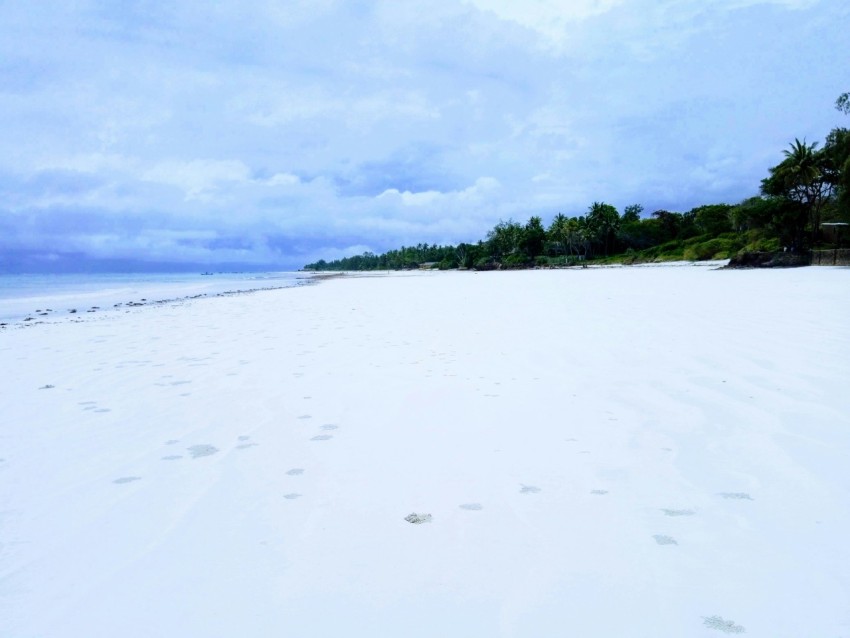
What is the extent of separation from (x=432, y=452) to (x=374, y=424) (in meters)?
0.82

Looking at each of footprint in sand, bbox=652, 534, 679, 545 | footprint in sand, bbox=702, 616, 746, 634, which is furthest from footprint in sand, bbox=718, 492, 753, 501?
footprint in sand, bbox=702, 616, 746, 634

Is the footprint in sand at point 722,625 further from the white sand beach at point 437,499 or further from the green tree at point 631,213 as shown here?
the green tree at point 631,213

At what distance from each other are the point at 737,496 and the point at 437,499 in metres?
1.60

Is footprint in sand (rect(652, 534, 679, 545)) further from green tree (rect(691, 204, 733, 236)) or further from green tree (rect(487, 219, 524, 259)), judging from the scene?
green tree (rect(487, 219, 524, 259))

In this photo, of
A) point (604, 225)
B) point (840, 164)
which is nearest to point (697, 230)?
point (604, 225)

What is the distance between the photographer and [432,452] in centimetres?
363

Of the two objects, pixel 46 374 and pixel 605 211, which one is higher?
pixel 605 211

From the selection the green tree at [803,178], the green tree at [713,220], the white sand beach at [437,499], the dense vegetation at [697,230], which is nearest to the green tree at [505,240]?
the dense vegetation at [697,230]

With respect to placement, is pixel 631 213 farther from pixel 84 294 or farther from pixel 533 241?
pixel 84 294

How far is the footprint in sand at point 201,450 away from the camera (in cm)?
370

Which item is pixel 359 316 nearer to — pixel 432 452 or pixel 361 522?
pixel 432 452

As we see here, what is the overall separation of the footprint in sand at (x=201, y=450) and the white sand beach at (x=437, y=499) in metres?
0.03

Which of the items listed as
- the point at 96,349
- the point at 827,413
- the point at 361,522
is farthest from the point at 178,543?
the point at 96,349

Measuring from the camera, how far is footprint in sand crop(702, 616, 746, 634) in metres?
1.84
